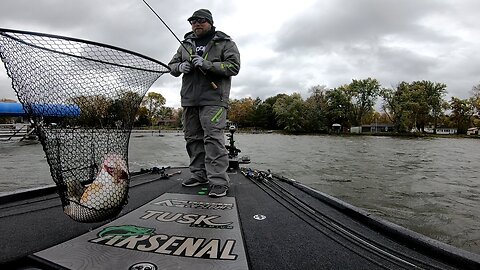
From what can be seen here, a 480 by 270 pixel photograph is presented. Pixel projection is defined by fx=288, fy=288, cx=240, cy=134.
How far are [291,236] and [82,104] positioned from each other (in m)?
1.68

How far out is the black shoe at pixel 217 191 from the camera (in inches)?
118

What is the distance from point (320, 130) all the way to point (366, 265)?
2763 inches

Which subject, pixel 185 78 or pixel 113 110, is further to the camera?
pixel 185 78

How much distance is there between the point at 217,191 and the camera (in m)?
3.05

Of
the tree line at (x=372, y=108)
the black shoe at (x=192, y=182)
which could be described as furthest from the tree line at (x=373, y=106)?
the black shoe at (x=192, y=182)

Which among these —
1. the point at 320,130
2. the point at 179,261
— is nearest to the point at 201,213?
the point at 179,261

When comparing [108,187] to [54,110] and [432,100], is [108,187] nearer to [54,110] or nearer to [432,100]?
[54,110]

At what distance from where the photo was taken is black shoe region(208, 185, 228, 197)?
9.81 ft

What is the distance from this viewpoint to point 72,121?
2.02 m

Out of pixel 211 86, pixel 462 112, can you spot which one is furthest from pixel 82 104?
pixel 462 112

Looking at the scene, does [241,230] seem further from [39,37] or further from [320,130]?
[320,130]

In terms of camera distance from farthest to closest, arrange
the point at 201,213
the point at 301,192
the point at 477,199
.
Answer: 1. the point at 477,199
2. the point at 301,192
3. the point at 201,213

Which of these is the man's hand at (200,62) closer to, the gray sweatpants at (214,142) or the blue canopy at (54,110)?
the gray sweatpants at (214,142)

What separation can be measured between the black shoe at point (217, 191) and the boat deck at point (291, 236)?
0.55ft
